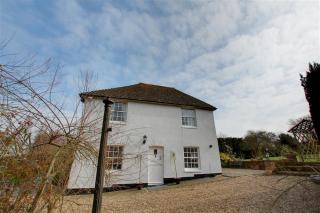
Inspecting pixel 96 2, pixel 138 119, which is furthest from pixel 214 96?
pixel 96 2

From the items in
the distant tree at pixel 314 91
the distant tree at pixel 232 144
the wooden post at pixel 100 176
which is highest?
the distant tree at pixel 232 144

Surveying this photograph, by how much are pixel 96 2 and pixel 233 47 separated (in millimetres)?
7026

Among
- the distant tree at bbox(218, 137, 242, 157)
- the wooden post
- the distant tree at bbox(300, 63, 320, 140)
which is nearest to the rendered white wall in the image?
the wooden post

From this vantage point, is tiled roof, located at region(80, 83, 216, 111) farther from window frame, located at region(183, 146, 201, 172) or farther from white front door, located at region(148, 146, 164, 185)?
white front door, located at region(148, 146, 164, 185)

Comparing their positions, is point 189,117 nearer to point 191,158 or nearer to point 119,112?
point 191,158

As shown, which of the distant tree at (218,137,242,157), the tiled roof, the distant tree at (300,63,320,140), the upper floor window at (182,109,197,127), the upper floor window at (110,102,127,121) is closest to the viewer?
the distant tree at (300,63,320,140)

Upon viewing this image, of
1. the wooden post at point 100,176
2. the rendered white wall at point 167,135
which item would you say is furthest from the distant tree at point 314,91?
the rendered white wall at point 167,135

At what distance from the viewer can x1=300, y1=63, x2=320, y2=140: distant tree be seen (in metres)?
4.20

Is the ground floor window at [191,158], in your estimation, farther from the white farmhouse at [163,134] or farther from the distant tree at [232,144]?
the distant tree at [232,144]

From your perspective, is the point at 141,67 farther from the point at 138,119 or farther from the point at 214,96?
the point at 214,96

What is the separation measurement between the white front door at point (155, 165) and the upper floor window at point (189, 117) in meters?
3.17

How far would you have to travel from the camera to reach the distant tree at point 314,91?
4.20 meters

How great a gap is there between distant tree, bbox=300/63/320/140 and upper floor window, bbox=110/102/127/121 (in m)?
11.1

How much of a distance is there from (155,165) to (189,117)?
4.85 m
